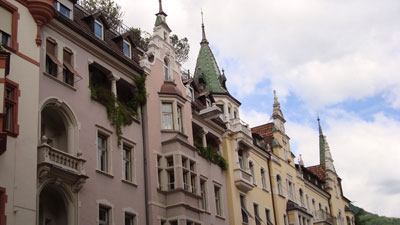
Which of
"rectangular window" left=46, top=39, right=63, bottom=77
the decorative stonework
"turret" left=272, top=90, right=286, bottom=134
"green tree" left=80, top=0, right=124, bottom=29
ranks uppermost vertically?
"green tree" left=80, top=0, right=124, bottom=29

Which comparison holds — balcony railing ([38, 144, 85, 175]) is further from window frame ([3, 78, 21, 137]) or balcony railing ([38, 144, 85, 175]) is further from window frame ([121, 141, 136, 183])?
window frame ([121, 141, 136, 183])

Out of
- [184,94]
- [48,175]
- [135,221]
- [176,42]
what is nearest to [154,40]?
[184,94]

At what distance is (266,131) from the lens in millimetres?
55188

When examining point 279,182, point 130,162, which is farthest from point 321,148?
point 130,162

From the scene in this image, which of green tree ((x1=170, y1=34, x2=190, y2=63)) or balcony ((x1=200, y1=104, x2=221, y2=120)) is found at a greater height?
green tree ((x1=170, y1=34, x2=190, y2=63))

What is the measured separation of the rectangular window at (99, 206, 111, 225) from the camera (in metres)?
28.5

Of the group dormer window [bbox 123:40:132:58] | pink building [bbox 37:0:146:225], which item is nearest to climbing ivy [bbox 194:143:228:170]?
pink building [bbox 37:0:146:225]

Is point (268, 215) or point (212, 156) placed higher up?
point (212, 156)

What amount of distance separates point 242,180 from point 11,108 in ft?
70.9

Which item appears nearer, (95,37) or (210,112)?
(95,37)

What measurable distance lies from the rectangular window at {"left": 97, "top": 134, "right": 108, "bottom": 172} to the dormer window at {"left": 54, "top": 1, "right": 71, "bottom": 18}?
6.39 meters

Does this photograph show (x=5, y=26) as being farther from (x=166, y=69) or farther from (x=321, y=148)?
(x=321, y=148)

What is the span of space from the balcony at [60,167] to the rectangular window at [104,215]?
7.53ft

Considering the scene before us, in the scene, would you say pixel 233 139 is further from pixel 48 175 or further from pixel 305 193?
pixel 48 175
